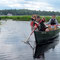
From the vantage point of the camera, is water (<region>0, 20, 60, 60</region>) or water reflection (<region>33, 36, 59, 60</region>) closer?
water (<region>0, 20, 60, 60</region>)

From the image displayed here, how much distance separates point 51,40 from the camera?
1609 centimetres

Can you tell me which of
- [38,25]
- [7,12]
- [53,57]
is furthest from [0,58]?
[7,12]

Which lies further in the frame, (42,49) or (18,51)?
(42,49)

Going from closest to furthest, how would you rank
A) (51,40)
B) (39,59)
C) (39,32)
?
(39,59) → (39,32) → (51,40)

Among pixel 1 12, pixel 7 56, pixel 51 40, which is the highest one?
pixel 7 56

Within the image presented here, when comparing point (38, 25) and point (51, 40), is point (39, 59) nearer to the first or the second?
point (38, 25)

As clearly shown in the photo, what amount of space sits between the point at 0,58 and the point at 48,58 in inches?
92.8

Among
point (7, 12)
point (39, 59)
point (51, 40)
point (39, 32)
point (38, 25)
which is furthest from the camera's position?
point (7, 12)

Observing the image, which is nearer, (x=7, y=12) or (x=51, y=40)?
(x=51, y=40)

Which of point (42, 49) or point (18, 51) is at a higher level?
point (18, 51)

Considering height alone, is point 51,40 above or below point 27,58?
below

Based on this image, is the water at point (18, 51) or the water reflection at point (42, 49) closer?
the water at point (18, 51)

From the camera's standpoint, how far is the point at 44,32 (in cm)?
1395

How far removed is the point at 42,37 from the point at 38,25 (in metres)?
1.15
